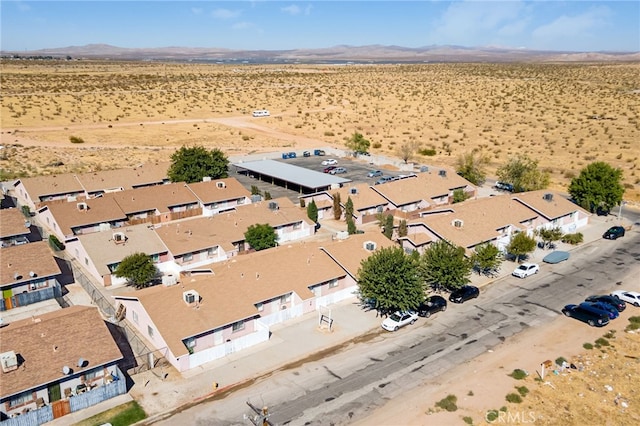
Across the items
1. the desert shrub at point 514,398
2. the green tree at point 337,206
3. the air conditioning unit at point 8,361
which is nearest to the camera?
the air conditioning unit at point 8,361

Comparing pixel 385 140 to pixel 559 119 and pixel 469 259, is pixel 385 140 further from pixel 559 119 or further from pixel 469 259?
pixel 469 259

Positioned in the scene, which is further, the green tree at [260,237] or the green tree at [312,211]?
the green tree at [312,211]

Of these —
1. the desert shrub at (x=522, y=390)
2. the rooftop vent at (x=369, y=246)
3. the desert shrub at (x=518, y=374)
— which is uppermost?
the rooftop vent at (x=369, y=246)

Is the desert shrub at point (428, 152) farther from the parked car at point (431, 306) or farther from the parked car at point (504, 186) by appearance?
the parked car at point (431, 306)

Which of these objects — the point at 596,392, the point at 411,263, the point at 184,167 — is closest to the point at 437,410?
the point at 596,392

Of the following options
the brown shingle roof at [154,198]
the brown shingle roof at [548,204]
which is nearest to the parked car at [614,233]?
the brown shingle roof at [548,204]

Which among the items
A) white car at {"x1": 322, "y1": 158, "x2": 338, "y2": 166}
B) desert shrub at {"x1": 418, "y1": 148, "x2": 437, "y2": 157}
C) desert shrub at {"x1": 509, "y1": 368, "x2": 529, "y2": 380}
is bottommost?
desert shrub at {"x1": 418, "y1": 148, "x2": 437, "y2": 157}

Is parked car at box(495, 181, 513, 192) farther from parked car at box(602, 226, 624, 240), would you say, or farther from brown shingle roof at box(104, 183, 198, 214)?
brown shingle roof at box(104, 183, 198, 214)

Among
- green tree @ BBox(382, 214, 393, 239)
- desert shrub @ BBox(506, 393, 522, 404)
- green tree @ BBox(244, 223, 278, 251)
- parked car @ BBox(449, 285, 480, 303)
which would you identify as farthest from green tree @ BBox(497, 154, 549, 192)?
desert shrub @ BBox(506, 393, 522, 404)
